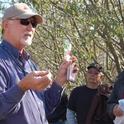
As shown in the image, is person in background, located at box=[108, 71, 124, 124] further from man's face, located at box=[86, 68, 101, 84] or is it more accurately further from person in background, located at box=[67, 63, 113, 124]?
man's face, located at box=[86, 68, 101, 84]

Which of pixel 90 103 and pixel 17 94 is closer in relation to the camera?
pixel 17 94

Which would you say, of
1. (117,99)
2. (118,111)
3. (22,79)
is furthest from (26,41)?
(117,99)

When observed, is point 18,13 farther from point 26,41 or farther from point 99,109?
point 99,109

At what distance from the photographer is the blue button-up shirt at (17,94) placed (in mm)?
3408

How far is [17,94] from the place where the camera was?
3.38 metres

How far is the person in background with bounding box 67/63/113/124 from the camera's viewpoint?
7012mm

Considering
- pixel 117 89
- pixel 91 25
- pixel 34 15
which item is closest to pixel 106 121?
pixel 117 89

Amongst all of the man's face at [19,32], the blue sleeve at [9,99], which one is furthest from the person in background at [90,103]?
the blue sleeve at [9,99]

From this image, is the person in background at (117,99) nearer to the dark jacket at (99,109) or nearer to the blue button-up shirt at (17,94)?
the dark jacket at (99,109)

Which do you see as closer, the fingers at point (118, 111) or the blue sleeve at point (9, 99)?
the blue sleeve at point (9, 99)

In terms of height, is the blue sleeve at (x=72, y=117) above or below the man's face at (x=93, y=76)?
below

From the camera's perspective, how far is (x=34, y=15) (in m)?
3.91

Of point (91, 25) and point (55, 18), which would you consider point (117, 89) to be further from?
point (55, 18)

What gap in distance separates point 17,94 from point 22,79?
0.42ft
